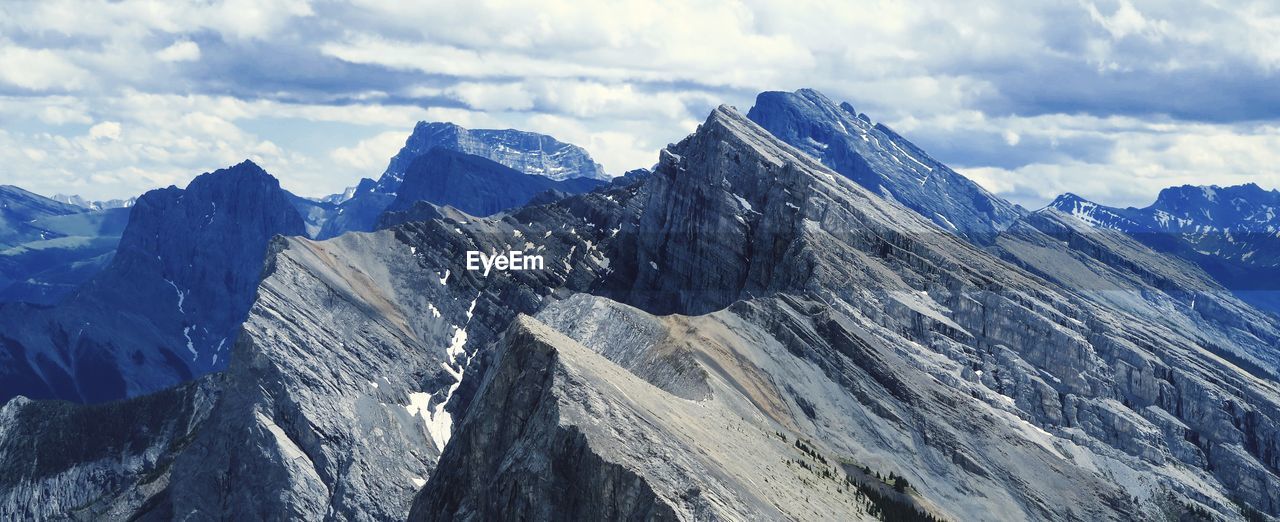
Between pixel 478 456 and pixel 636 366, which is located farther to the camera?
pixel 636 366

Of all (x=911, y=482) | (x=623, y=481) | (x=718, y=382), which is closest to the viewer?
(x=623, y=481)

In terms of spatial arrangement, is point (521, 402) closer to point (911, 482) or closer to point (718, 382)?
point (718, 382)

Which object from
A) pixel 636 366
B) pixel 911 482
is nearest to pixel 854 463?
pixel 911 482

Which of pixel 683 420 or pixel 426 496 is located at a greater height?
pixel 683 420

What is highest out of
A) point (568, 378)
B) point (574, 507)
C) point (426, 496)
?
point (568, 378)

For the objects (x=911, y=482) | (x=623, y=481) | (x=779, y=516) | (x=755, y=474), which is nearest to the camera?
(x=623, y=481)

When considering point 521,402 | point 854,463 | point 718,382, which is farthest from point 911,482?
point 521,402

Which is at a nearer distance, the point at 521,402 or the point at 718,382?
the point at 521,402

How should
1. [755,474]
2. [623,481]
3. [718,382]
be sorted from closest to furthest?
[623,481]
[755,474]
[718,382]

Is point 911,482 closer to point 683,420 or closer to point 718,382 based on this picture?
point 718,382
